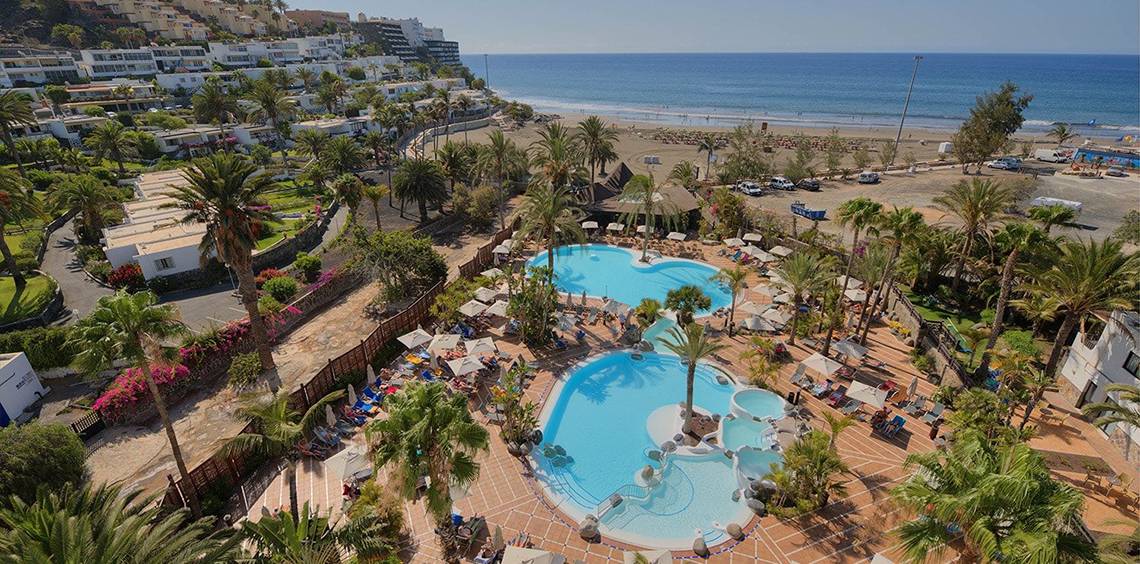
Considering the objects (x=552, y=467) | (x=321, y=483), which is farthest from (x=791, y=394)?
(x=321, y=483)

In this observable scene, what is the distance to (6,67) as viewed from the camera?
278 feet

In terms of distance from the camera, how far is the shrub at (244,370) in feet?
75.9

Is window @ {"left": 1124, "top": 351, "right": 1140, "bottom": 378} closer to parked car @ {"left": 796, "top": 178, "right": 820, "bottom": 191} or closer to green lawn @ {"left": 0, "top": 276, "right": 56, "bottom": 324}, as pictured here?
parked car @ {"left": 796, "top": 178, "right": 820, "bottom": 191}

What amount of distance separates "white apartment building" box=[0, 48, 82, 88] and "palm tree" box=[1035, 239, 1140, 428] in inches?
4985

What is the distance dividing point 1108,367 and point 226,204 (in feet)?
115

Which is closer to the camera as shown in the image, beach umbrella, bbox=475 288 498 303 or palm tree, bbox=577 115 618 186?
beach umbrella, bbox=475 288 498 303

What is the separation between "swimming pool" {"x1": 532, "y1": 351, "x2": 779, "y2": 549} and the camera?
1634cm

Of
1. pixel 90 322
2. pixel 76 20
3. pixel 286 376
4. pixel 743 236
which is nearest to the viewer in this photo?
pixel 90 322

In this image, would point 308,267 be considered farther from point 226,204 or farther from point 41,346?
point 226,204

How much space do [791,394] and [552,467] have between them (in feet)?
35.5

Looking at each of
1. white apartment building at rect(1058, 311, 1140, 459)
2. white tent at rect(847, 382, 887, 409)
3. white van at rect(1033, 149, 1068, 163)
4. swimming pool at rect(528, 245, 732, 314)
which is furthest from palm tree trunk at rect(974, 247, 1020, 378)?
white van at rect(1033, 149, 1068, 163)

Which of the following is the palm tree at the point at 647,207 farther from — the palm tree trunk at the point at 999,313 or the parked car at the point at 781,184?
the palm tree trunk at the point at 999,313

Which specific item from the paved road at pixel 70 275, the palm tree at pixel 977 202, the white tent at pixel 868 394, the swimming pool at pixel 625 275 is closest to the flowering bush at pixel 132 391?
the paved road at pixel 70 275

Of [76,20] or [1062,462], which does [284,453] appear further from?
[76,20]
